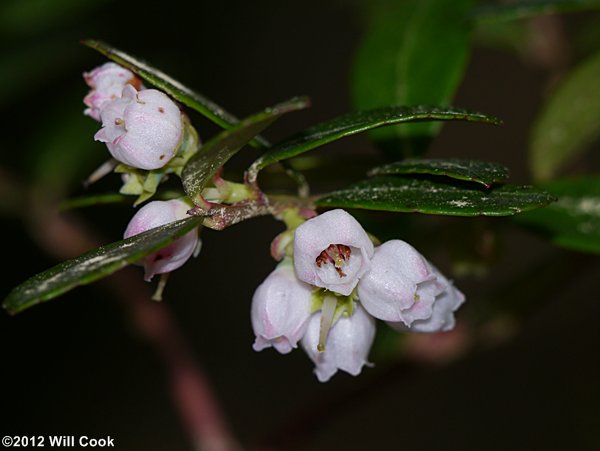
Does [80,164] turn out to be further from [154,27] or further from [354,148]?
[354,148]

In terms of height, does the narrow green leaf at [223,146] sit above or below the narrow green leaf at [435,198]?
above

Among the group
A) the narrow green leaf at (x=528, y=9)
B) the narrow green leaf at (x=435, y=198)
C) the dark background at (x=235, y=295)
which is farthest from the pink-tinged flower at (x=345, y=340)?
the dark background at (x=235, y=295)

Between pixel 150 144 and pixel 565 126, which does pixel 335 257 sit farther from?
pixel 565 126

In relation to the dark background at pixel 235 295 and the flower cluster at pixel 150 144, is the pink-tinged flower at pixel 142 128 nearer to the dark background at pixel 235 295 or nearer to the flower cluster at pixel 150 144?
the flower cluster at pixel 150 144

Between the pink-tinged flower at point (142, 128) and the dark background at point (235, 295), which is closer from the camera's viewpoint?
the pink-tinged flower at point (142, 128)

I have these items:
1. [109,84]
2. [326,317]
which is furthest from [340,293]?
[109,84]

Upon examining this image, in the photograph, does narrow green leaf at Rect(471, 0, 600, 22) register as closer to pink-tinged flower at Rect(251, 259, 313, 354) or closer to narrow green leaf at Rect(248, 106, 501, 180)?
narrow green leaf at Rect(248, 106, 501, 180)
